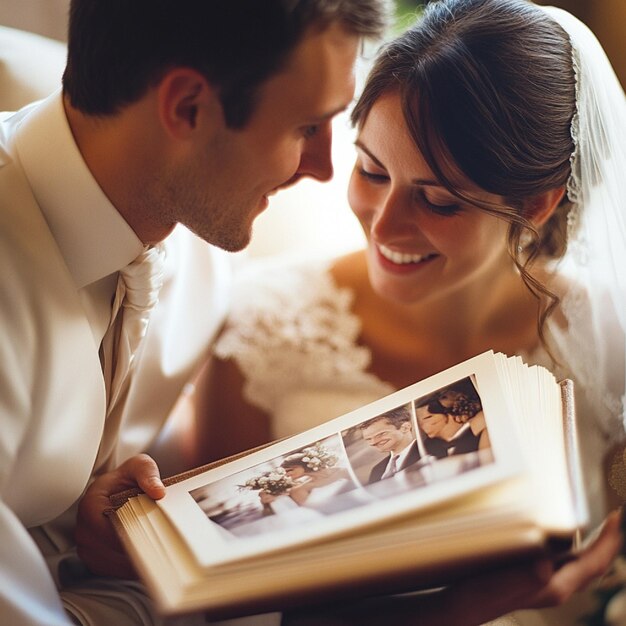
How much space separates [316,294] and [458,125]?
0.59 m

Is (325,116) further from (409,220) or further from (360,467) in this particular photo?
(360,467)

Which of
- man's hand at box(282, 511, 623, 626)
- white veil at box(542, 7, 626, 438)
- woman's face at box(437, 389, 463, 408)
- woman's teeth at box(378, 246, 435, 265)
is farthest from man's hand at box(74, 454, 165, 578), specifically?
white veil at box(542, 7, 626, 438)

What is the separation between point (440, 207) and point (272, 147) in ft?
1.25

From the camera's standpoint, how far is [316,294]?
1.65 meters

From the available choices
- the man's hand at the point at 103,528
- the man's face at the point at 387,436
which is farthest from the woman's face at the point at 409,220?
the man's hand at the point at 103,528

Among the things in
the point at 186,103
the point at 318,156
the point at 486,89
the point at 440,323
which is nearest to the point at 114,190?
the point at 186,103

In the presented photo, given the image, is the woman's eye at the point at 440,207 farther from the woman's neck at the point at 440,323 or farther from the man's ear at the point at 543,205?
the woman's neck at the point at 440,323

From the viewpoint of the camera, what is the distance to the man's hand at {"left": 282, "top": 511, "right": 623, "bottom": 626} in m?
0.73

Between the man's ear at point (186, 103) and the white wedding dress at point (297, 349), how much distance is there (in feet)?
2.17

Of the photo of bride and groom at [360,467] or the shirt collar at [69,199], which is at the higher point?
the shirt collar at [69,199]

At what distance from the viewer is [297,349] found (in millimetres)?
1611

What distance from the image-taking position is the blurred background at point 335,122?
1.42 metres

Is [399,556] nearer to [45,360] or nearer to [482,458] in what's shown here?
[482,458]

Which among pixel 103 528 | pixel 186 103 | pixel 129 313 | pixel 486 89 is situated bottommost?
pixel 103 528
